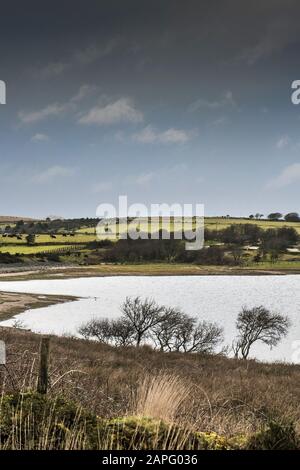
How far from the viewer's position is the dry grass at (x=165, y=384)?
4.64 m

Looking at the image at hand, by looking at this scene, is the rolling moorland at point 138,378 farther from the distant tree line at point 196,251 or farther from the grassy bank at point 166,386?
the distant tree line at point 196,251

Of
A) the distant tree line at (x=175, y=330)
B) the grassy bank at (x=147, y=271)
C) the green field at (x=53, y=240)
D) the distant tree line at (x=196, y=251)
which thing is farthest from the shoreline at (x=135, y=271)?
the distant tree line at (x=175, y=330)

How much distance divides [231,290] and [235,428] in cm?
7889

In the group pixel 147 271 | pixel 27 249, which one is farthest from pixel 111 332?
pixel 27 249

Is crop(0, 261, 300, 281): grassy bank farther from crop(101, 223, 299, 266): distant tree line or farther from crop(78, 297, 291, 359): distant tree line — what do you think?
crop(78, 297, 291, 359): distant tree line

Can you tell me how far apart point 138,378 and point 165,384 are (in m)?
8.06

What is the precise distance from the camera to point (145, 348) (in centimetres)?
2997

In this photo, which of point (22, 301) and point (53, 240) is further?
point (53, 240)

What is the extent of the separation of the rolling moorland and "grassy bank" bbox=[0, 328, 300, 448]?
3 centimetres

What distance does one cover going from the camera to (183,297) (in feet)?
238

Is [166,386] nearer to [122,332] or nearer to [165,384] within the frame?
[165,384]

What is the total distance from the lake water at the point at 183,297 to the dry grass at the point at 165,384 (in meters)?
16.3

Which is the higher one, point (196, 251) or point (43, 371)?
point (43, 371)
